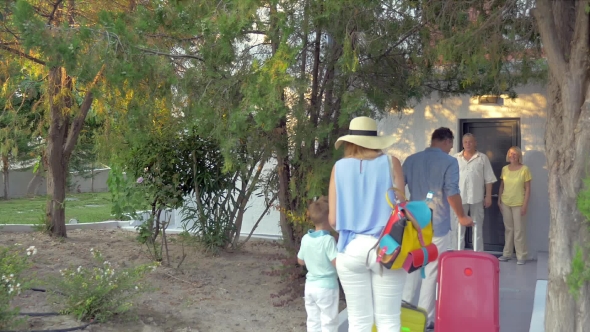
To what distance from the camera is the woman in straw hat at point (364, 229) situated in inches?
174

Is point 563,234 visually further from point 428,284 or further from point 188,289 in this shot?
point 188,289

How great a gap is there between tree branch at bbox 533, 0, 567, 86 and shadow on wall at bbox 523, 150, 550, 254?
17.8ft

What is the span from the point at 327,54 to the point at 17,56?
4.64 meters

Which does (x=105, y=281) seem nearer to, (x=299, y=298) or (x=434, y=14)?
(x=299, y=298)

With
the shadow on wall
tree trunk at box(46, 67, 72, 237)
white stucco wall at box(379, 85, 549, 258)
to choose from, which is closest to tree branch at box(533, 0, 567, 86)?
white stucco wall at box(379, 85, 549, 258)

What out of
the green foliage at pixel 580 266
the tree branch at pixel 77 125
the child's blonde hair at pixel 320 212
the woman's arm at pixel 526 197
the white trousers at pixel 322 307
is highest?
the tree branch at pixel 77 125

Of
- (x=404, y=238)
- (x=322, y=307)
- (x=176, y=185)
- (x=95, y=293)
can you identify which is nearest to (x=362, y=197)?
(x=404, y=238)

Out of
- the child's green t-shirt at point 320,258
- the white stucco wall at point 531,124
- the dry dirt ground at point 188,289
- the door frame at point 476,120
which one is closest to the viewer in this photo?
the child's green t-shirt at point 320,258

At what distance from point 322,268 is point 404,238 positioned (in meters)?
0.95

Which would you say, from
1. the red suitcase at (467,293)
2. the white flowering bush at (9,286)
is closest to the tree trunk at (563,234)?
the red suitcase at (467,293)

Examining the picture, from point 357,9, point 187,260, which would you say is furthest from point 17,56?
point 357,9

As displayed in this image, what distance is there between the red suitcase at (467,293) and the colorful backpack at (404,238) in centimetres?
109

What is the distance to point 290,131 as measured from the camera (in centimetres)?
678

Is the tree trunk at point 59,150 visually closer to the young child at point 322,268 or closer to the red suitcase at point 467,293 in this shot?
the young child at point 322,268
